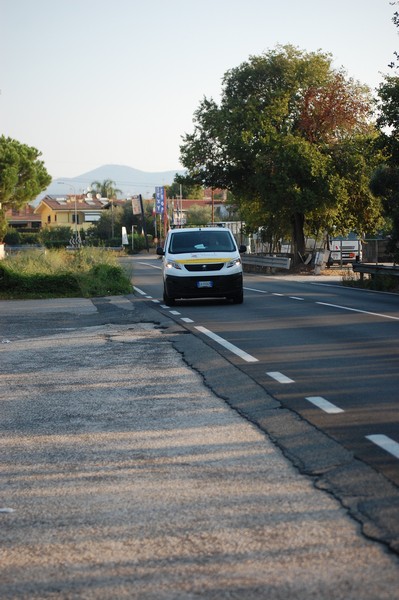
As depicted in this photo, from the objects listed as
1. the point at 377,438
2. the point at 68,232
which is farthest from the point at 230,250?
the point at 68,232

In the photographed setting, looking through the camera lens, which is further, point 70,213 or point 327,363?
point 70,213

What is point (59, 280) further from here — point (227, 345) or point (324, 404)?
point (324, 404)

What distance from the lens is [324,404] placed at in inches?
355

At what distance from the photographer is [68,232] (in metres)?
135

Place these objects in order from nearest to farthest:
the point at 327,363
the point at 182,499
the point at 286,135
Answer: the point at 182,499 → the point at 327,363 → the point at 286,135

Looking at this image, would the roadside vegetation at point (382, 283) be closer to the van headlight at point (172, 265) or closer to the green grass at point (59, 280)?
the green grass at point (59, 280)

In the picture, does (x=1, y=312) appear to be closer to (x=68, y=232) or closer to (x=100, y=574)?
(x=100, y=574)

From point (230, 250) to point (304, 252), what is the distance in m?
32.8

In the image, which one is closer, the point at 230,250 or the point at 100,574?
the point at 100,574

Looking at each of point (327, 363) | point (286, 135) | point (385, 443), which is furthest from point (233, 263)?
point (286, 135)

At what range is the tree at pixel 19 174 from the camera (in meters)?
83.9

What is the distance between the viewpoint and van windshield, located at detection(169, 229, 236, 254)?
2427 cm

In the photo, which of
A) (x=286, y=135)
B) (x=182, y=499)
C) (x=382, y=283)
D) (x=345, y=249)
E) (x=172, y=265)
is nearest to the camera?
(x=182, y=499)

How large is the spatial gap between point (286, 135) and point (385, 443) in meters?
47.5
